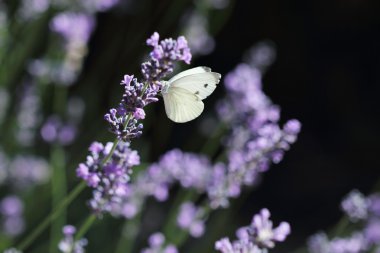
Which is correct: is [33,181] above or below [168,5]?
below

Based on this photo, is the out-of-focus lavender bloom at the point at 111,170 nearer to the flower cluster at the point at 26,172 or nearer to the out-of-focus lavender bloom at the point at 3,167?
the out-of-focus lavender bloom at the point at 3,167

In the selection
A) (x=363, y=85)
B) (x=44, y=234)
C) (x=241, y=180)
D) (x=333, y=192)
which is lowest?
(x=241, y=180)

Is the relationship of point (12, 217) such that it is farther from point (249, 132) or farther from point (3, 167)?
point (249, 132)

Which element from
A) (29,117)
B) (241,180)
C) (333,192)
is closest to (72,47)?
(29,117)

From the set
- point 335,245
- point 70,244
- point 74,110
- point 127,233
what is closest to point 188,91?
point 70,244

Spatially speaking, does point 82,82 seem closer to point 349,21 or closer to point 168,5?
point 168,5

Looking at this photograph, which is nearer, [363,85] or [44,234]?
[44,234]
